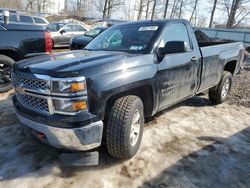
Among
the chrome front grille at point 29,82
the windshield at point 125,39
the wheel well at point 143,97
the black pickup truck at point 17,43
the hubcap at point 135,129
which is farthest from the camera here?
the black pickup truck at point 17,43

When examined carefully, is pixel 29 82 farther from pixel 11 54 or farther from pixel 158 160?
pixel 11 54

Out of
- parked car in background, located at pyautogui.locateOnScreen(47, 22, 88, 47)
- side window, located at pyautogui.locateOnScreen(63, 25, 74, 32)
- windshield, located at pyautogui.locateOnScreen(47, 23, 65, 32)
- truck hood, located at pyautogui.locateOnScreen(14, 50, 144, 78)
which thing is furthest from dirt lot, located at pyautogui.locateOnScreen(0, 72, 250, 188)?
side window, located at pyautogui.locateOnScreen(63, 25, 74, 32)

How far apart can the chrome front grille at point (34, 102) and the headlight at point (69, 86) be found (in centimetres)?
22

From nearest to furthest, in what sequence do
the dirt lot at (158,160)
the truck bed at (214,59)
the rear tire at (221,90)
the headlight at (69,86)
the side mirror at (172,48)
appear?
the headlight at (69,86) < the dirt lot at (158,160) < the side mirror at (172,48) < the truck bed at (214,59) < the rear tire at (221,90)

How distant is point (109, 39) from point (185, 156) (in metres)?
2.21

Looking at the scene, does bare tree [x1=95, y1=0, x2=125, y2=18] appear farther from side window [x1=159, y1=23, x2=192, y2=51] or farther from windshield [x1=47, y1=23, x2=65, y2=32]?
side window [x1=159, y1=23, x2=192, y2=51]

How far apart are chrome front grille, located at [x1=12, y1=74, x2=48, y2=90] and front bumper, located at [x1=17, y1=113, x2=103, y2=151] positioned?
Result: 0.41 m

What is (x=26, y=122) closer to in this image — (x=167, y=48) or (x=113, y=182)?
(x=113, y=182)

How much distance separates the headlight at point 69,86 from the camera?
118 inches

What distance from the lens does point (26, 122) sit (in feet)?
11.2

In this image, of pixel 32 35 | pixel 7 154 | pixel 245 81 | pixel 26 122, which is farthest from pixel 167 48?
pixel 245 81

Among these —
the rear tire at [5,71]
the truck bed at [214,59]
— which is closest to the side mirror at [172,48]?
the truck bed at [214,59]

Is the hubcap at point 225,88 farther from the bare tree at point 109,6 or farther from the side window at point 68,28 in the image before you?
the bare tree at point 109,6

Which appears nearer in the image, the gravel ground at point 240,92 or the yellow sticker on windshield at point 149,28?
the yellow sticker on windshield at point 149,28
